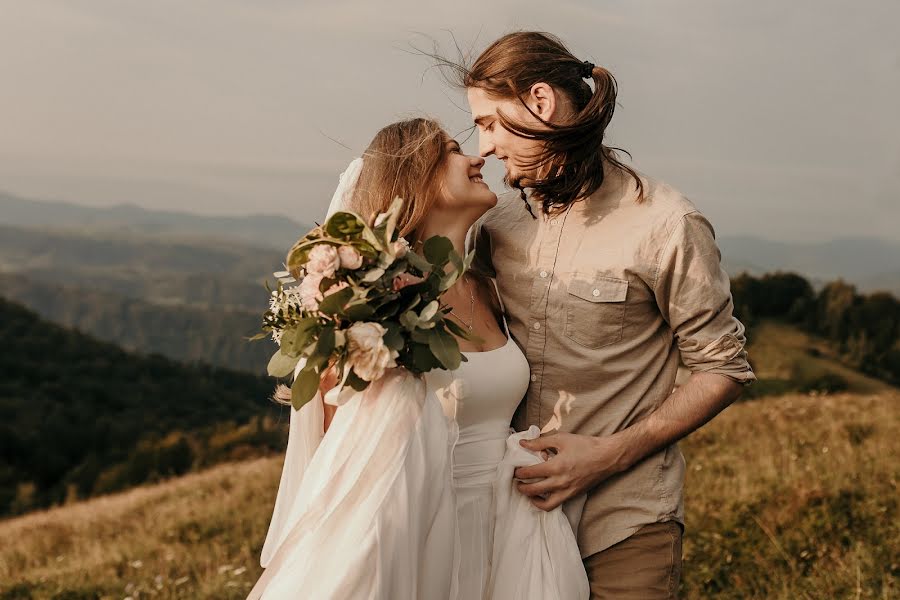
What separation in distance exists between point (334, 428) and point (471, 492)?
59cm

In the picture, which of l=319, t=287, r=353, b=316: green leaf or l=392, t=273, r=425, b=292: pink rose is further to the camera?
l=392, t=273, r=425, b=292: pink rose

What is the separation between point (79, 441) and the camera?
51.5 metres

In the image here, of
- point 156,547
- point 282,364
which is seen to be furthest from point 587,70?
point 156,547

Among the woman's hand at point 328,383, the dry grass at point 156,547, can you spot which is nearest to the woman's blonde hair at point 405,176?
the woman's hand at point 328,383

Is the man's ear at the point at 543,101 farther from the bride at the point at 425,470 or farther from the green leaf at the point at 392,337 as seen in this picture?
the green leaf at the point at 392,337

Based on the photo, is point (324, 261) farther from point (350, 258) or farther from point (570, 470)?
point (570, 470)

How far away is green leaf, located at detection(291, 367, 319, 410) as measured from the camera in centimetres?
253

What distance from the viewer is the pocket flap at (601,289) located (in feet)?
10.0

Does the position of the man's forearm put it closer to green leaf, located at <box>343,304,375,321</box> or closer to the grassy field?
green leaf, located at <box>343,304,375,321</box>

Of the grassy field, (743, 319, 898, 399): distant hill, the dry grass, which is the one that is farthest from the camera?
(743, 319, 898, 399): distant hill

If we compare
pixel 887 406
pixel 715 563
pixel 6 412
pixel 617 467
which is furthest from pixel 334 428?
pixel 6 412

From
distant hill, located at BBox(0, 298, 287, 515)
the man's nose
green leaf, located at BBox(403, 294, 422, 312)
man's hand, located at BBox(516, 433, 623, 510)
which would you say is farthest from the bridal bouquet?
distant hill, located at BBox(0, 298, 287, 515)

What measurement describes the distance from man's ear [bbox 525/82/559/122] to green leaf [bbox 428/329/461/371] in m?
1.15

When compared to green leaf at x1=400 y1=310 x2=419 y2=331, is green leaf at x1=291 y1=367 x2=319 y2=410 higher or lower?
lower
